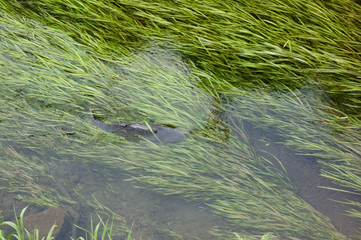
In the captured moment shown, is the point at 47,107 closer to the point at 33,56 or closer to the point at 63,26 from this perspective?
the point at 33,56

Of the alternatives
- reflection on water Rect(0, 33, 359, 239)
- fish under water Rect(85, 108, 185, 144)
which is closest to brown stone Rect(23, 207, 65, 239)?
reflection on water Rect(0, 33, 359, 239)

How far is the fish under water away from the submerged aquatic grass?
0.18ft

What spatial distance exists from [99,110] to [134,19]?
3.25 feet

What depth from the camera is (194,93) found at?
9.27 ft

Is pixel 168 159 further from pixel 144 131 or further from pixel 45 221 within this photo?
pixel 45 221

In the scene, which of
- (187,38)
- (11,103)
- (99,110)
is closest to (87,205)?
(99,110)

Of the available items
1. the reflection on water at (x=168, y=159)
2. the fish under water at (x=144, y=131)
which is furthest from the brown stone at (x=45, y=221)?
the fish under water at (x=144, y=131)

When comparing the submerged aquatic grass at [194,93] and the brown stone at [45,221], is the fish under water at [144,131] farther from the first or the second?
the brown stone at [45,221]

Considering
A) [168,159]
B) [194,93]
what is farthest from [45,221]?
[194,93]

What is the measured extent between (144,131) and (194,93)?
521 mm

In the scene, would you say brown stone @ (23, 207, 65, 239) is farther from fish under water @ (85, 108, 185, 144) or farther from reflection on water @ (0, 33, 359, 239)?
fish under water @ (85, 108, 185, 144)

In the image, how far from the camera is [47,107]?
272 cm

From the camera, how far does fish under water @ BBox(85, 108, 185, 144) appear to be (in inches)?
101

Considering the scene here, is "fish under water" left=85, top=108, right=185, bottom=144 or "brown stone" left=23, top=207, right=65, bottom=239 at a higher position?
"fish under water" left=85, top=108, right=185, bottom=144
